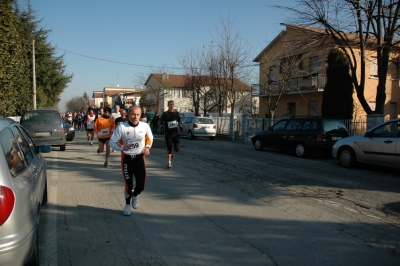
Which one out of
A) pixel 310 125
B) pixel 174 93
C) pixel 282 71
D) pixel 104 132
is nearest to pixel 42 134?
pixel 104 132

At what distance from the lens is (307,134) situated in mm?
13352

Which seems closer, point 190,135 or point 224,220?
point 224,220

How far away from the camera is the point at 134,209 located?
231 inches

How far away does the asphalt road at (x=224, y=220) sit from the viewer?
161 inches

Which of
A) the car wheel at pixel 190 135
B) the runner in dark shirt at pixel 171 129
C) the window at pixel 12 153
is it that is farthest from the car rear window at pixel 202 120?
the window at pixel 12 153

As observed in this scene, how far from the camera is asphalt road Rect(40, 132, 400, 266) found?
409 cm

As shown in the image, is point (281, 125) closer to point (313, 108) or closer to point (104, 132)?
point (104, 132)

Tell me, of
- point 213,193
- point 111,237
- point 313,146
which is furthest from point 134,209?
point 313,146

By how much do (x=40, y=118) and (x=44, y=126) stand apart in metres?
0.46

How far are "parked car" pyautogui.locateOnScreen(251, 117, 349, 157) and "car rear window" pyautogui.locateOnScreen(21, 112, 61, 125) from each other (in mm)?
8666

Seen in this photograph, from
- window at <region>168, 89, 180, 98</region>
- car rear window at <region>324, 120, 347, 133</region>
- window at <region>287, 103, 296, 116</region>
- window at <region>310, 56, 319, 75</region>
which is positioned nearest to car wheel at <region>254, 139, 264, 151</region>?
car rear window at <region>324, 120, 347, 133</region>

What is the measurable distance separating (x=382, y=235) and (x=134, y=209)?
3.67 meters

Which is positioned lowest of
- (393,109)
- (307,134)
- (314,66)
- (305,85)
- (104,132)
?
(307,134)

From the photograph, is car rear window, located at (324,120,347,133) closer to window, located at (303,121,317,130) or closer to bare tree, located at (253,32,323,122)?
window, located at (303,121,317,130)
